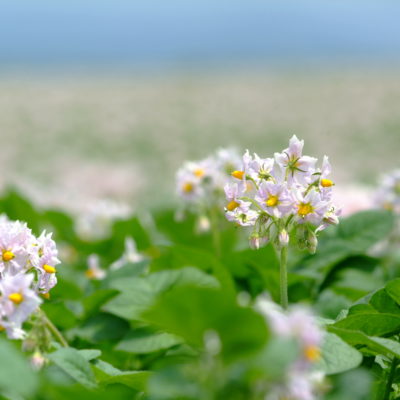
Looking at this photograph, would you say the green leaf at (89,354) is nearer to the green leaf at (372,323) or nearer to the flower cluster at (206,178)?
the green leaf at (372,323)

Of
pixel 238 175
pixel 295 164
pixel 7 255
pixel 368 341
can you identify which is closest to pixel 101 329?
pixel 7 255

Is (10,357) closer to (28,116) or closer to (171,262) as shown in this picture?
(171,262)

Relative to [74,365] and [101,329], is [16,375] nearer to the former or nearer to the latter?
[74,365]

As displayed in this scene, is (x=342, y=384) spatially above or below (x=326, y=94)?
below

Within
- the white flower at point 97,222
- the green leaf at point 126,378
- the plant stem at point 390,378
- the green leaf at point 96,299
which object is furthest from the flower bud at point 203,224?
the green leaf at point 126,378

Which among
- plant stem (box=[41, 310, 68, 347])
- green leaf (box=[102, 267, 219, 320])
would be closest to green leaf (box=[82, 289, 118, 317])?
green leaf (box=[102, 267, 219, 320])

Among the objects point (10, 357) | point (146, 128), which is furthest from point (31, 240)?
point (146, 128)
